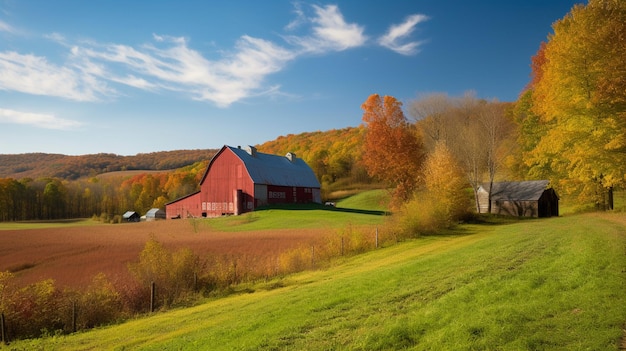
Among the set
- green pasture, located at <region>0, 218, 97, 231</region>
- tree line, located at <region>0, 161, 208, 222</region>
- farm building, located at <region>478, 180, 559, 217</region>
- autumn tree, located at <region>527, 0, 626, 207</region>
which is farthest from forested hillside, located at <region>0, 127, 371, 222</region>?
autumn tree, located at <region>527, 0, 626, 207</region>

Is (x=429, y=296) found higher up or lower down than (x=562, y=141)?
lower down

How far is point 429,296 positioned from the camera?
10.7 m

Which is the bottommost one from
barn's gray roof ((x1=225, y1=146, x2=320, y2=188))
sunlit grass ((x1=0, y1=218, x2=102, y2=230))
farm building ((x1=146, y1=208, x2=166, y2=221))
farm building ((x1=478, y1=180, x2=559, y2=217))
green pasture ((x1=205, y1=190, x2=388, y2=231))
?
sunlit grass ((x1=0, y1=218, x2=102, y2=230))

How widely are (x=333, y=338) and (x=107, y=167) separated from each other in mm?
197770

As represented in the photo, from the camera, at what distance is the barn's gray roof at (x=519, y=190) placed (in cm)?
4416

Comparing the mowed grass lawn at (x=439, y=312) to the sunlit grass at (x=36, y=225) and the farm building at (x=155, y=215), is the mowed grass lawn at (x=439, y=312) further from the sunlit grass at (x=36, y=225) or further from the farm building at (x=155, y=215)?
the farm building at (x=155, y=215)

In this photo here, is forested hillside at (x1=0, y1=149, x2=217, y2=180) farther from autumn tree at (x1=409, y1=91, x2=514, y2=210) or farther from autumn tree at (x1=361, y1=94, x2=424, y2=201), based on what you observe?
autumn tree at (x1=361, y1=94, x2=424, y2=201)

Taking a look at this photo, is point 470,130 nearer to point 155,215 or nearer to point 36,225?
point 155,215

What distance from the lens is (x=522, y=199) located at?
1757 inches

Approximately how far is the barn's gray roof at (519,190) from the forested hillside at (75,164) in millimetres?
146417

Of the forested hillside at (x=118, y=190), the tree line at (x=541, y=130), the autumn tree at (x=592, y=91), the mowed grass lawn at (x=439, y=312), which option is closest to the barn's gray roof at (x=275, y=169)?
the tree line at (x=541, y=130)

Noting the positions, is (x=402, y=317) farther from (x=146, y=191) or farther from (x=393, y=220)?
(x=146, y=191)

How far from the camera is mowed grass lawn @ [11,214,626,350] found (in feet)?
A: 23.9

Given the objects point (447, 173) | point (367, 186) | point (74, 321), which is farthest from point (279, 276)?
point (367, 186)
